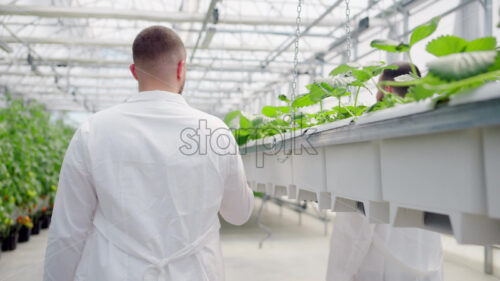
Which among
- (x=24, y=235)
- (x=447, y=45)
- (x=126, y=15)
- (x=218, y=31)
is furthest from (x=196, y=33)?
(x=447, y=45)

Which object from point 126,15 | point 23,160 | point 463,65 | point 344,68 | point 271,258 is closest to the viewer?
point 463,65

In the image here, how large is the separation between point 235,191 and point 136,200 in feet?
1.07

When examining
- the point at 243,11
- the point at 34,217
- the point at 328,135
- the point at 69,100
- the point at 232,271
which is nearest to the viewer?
the point at 328,135

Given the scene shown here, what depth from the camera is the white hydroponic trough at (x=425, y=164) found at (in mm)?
470

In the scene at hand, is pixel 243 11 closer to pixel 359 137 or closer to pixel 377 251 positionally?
pixel 377 251

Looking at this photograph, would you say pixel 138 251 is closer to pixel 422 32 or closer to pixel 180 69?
pixel 180 69

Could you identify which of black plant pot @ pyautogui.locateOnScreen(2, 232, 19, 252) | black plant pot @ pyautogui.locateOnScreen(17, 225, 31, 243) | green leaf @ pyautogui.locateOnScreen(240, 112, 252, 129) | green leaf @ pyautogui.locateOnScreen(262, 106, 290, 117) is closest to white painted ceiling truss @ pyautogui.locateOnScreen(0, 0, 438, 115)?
green leaf @ pyautogui.locateOnScreen(240, 112, 252, 129)

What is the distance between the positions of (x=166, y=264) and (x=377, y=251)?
2.96 feet

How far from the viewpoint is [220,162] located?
1105mm

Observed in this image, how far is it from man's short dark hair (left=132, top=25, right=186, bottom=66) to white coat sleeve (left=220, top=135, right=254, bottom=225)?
1.12 feet

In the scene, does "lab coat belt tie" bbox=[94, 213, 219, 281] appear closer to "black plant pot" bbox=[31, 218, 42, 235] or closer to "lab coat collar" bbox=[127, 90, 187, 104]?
"lab coat collar" bbox=[127, 90, 187, 104]

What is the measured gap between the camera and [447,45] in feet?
2.01

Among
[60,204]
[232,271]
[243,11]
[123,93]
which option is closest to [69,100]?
[123,93]

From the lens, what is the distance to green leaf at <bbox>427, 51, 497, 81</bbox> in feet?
1.64
